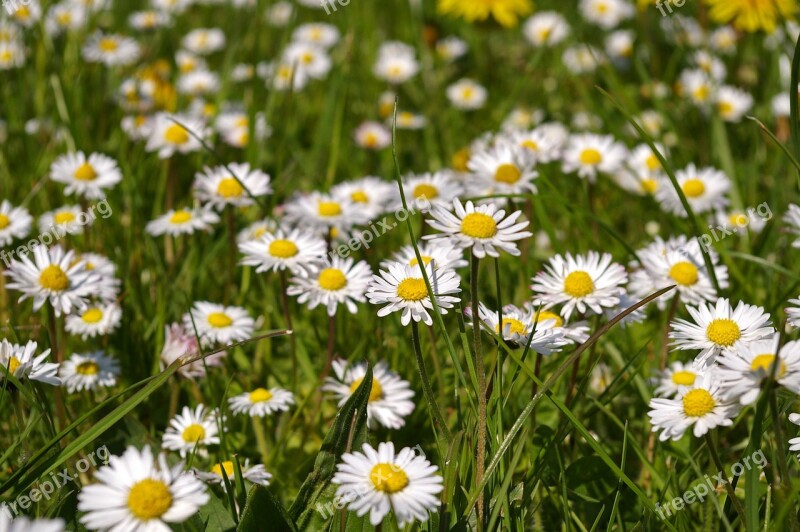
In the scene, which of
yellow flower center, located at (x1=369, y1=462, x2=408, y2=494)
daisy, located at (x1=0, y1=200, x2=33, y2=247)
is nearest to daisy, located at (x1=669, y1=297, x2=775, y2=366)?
yellow flower center, located at (x1=369, y1=462, x2=408, y2=494)

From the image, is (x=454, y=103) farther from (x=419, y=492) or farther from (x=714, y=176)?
(x=419, y=492)

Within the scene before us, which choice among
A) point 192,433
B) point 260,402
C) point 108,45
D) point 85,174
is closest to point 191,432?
point 192,433

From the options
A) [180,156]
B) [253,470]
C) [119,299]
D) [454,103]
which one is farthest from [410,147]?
[253,470]

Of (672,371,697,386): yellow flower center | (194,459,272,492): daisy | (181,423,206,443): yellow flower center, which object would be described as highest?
(181,423,206,443): yellow flower center

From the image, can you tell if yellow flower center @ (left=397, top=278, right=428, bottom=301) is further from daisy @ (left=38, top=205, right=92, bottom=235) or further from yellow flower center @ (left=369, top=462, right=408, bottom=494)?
daisy @ (left=38, top=205, right=92, bottom=235)

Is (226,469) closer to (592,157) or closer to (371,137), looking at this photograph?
(592,157)

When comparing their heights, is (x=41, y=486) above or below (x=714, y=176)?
below

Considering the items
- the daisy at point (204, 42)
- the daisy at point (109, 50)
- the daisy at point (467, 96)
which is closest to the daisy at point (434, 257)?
the daisy at point (467, 96)
